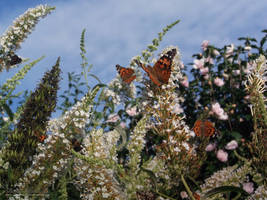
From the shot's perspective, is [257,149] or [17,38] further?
[17,38]

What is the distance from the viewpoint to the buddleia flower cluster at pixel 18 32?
8.39 ft

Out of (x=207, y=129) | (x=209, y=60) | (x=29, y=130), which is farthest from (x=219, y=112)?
(x=29, y=130)

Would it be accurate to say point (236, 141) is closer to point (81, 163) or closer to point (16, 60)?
point (16, 60)

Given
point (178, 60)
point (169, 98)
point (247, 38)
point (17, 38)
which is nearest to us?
point (169, 98)

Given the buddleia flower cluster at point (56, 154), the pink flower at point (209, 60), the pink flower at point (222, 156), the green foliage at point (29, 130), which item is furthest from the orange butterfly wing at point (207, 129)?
the pink flower at point (209, 60)

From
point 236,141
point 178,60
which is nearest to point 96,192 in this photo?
point 178,60

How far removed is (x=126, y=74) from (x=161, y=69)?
356 mm

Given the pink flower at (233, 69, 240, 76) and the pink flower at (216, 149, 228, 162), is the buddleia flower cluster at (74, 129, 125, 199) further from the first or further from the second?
the pink flower at (233, 69, 240, 76)

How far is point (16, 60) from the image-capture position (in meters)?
2.84

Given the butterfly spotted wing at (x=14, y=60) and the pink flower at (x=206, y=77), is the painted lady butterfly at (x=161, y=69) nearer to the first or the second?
the butterfly spotted wing at (x=14, y=60)

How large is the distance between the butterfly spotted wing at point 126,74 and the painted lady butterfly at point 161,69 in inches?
2.9

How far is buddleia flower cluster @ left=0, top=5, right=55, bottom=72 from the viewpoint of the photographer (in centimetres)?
256

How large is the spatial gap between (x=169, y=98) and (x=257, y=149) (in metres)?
0.44

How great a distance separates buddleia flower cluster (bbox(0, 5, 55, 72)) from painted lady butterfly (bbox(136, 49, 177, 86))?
4.63ft
